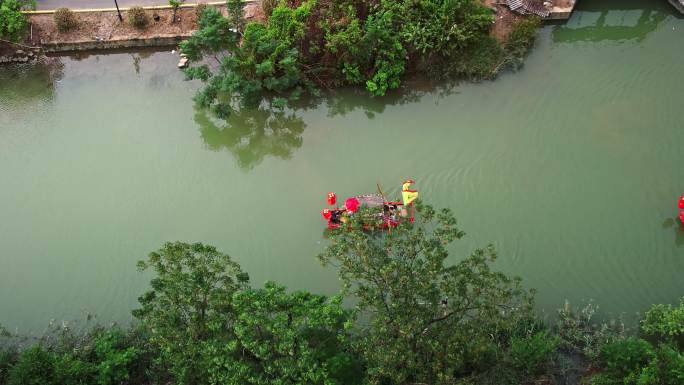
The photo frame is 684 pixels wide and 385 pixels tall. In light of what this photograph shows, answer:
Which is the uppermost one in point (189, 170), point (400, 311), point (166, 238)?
point (189, 170)

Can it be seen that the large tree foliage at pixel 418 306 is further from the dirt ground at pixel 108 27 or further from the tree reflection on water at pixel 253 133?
the dirt ground at pixel 108 27

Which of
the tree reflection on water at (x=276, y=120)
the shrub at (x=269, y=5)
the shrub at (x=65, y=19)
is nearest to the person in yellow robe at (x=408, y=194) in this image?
the tree reflection on water at (x=276, y=120)

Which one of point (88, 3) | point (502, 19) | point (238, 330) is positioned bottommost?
point (238, 330)

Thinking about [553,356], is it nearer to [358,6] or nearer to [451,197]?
[451,197]

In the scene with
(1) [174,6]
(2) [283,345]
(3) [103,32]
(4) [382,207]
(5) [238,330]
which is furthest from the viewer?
(3) [103,32]

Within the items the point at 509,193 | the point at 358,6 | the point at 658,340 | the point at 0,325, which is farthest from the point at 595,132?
the point at 0,325

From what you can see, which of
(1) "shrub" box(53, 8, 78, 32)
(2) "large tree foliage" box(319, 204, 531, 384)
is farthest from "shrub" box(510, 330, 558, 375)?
(1) "shrub" box(53, 8, 78, 32)

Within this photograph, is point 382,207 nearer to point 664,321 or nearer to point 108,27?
point 664,321

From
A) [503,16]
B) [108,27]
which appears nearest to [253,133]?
[108,27]
